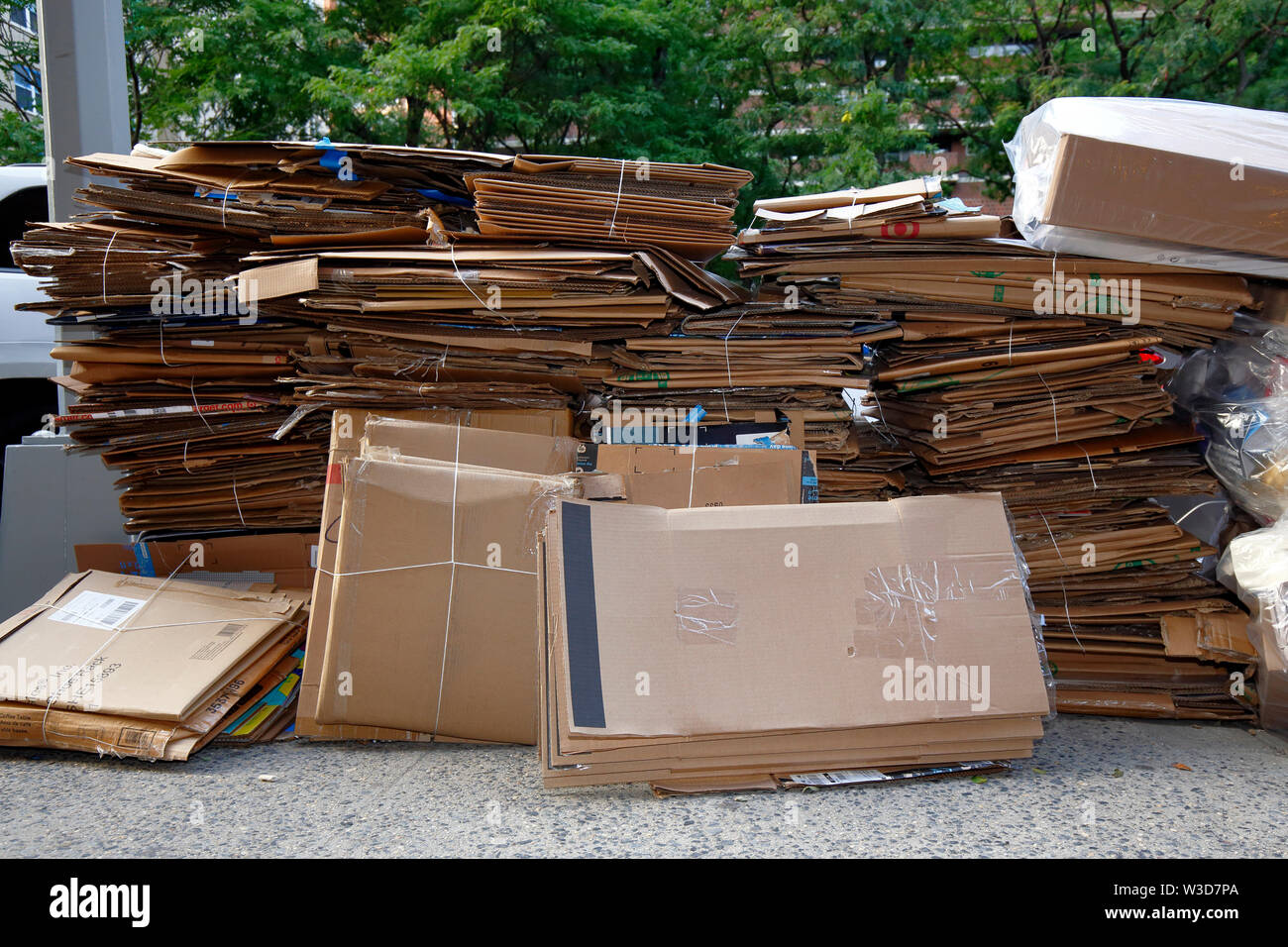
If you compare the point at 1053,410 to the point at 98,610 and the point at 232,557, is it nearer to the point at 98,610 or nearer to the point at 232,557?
the point at 232,557

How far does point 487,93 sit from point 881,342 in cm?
903

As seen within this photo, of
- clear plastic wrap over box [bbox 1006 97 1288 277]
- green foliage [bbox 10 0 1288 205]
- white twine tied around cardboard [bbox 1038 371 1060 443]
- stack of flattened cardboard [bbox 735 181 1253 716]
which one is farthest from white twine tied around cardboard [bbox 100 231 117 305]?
green foliage [bbox 10 0 1288 205]

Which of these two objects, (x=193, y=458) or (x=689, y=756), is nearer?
(x=689, y=756)

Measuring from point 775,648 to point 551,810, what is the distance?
0.80m

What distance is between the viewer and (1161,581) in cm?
389

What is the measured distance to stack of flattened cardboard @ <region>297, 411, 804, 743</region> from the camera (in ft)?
10.4

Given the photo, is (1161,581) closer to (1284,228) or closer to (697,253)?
(1284,228)

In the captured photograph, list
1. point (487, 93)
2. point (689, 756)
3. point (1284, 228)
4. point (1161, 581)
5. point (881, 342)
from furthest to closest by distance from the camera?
point (487, 93)
point (881, 342)
point (1161, 581)
point (1284, 228)
point (689, 756)

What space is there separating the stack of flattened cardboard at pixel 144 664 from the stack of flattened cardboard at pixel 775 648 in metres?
1.23

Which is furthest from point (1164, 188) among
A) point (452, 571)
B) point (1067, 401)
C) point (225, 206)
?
point (225, 206)

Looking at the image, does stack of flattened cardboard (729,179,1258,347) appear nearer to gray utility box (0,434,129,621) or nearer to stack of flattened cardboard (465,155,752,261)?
stack of flattened cardboard (465,155,752,261)

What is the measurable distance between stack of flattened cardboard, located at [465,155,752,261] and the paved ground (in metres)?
2.04

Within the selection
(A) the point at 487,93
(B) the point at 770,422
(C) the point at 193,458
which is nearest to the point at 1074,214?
(B) the point at 770,422

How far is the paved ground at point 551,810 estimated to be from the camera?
2.50 meters
